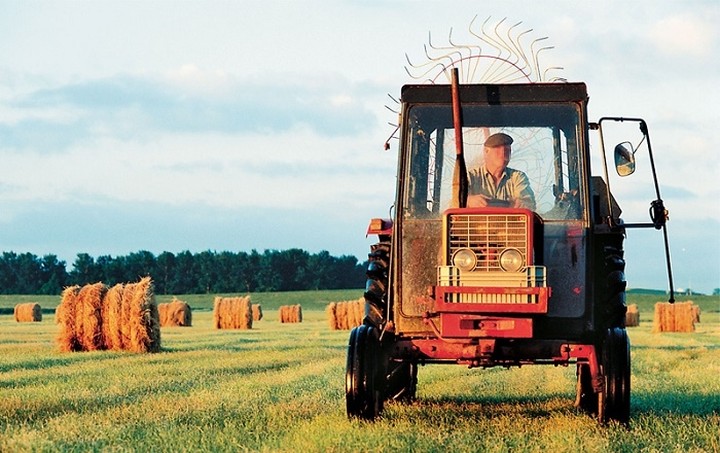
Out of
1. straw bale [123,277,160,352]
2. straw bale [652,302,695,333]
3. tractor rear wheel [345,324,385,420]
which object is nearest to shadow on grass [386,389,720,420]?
tractor rear wheel [345,324,385,420]

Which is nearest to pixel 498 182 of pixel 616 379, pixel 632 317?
pixel 616 379

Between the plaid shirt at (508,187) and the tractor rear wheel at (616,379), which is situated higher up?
the plaid shirt at (508,187)

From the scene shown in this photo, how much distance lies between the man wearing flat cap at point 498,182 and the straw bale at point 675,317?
88.8 feet

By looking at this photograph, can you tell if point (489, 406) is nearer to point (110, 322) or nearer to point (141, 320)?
point (141, 320)

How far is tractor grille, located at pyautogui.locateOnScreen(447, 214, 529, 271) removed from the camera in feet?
28.1

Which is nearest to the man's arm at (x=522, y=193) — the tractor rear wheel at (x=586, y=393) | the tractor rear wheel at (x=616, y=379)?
the tractor rear wheel at (x=616, y=379)

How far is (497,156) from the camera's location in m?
9.25

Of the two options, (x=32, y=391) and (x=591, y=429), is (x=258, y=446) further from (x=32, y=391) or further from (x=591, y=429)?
(x=32, y=391)

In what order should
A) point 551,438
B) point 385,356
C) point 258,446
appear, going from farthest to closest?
point 385,356 < point 551,438 < point 258,446

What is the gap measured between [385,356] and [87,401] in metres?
3.24

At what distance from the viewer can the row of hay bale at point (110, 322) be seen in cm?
2123

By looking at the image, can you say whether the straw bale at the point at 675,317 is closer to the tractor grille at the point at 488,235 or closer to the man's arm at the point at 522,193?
the man's arm at the point at 522,193

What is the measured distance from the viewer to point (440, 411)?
1027 cm

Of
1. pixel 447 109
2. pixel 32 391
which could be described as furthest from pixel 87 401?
pixel 447 109
